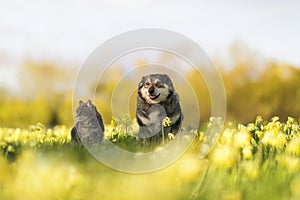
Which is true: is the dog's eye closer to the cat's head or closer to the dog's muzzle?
the dog's muzzle

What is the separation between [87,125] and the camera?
5.55 m

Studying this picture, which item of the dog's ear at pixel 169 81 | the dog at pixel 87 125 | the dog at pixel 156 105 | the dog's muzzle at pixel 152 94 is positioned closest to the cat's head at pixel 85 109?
the dog at pixel 87 125

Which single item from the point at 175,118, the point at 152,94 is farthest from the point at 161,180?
the point at 175,118

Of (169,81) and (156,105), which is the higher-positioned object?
(169,81)

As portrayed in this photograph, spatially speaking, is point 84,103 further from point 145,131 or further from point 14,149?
point 14,149

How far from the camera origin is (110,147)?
440 cm

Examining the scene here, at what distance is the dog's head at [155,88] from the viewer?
5.53 meters

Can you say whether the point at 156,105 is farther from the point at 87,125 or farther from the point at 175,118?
the point at 87,125

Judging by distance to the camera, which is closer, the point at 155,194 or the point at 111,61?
the point at 155,194

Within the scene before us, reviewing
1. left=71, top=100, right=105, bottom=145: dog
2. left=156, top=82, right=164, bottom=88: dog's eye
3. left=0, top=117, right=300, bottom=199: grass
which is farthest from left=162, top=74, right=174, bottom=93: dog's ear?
left=0, top=117, right=300, bottom=199: grass

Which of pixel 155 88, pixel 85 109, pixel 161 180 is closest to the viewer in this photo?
pixel 161 180

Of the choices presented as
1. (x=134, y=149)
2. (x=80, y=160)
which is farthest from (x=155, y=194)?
(x=134, y=149)

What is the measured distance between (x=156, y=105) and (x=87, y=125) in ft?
2.89

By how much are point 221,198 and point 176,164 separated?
65 cm
